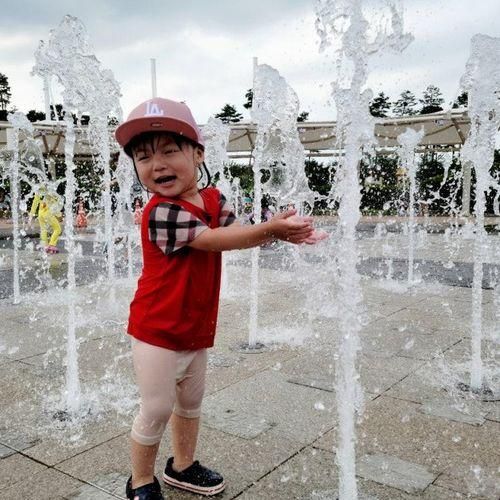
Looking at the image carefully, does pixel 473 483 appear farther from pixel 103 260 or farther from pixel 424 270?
pixel 103 260

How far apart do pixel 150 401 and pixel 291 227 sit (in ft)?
2.76

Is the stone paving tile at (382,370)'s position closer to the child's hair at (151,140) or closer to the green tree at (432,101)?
the child's hair at (151,140)

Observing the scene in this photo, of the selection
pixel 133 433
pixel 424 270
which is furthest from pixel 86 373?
pixel 424 270

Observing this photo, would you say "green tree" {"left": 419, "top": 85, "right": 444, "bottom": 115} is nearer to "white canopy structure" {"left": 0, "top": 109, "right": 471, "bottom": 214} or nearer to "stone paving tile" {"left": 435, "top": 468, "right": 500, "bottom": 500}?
"white canopy structure" {"left": 0, "top": 109, "right": 471, "bottom": 214}

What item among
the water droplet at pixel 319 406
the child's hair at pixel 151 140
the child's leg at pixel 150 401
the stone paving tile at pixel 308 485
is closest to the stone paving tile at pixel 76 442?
the child's leg at pixel 150 401

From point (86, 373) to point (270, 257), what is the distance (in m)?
7.22

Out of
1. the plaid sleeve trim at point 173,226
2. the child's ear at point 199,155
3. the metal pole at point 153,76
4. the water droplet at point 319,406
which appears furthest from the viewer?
the metal pole at point 153,76

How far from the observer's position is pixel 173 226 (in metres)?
2.07

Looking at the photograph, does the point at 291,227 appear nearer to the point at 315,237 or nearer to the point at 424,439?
the point at 315,237

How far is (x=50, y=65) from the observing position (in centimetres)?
411

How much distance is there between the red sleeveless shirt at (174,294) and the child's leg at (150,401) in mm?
49

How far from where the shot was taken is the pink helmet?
2068mm

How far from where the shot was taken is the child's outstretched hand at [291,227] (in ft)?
6.36

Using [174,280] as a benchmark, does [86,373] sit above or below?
below
